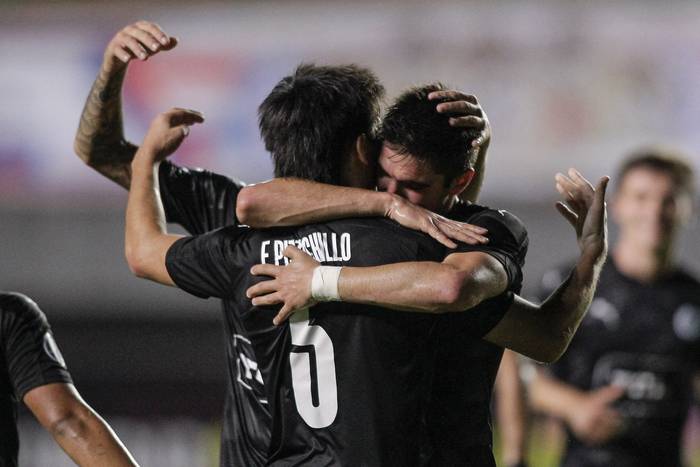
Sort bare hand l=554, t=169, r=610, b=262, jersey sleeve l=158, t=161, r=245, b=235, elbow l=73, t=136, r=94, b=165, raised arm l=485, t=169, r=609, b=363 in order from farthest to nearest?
elbow l=73, t=136, r=94, b=165 → jersey sleeve l=158, t=161, r=245, b=235 → bare hand l=554, t=169, r=610, b=262 → raised arm l=485, t=169, r=609, b=363

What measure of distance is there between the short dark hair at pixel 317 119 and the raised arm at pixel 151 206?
43 centimetres

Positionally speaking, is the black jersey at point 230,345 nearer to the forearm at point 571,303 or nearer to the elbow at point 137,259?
the elbow at point 137,259

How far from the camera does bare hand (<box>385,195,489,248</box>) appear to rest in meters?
2.76

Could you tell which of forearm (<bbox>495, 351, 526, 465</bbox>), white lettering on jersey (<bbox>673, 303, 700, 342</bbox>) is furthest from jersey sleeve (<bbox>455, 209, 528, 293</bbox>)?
white lettering on jersey (<bbox>673, 303, 700, 342</bbox>)

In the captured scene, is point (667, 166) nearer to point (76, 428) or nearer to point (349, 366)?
point (349, 366)

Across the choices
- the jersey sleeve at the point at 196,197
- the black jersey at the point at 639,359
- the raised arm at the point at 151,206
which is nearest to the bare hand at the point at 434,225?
the raised arm at the point at 151,206

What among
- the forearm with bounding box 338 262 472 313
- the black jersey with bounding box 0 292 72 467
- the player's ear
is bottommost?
the black jersey with bounding box 0 292 72 467

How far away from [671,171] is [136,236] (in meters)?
2.98

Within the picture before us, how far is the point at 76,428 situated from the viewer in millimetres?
2957

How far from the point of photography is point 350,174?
297 cm

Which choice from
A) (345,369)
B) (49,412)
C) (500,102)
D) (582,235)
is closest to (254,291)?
(345,369)

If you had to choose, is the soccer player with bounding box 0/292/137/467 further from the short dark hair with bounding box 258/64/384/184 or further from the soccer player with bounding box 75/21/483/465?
the short dark hair with bounding box 258/64/384/184

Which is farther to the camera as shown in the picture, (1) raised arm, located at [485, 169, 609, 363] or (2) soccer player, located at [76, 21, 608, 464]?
(2) soccer player, located at [76, 21, 608, 464]

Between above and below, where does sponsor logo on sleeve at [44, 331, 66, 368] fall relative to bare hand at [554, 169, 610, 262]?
below
